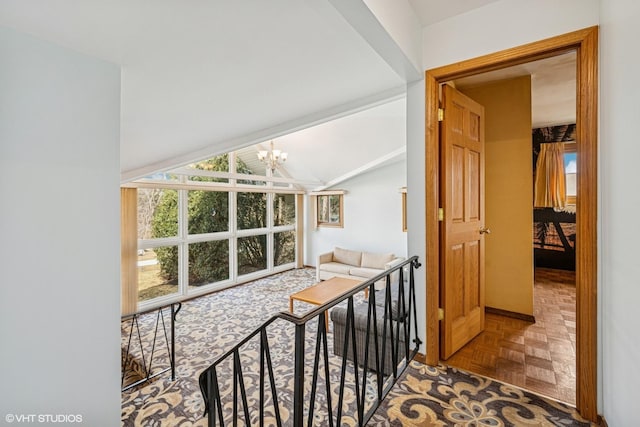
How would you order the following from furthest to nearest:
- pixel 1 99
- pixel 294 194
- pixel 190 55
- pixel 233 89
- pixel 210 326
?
pixel 294 194 → pixel 210 326 → pixel 233 89 → pixel 190 55 → pixel 1 99

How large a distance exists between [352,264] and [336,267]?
399mm

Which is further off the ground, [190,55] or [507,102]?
[507,102]

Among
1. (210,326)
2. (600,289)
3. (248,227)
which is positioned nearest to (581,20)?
(600,289)

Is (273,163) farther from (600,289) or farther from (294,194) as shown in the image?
(600,289)

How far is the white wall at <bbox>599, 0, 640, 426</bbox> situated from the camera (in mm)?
1082

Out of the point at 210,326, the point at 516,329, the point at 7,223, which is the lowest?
the point at 210,326

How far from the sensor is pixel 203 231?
557 cm

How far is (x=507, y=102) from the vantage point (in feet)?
10.2

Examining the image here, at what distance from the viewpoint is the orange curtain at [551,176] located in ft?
16.8

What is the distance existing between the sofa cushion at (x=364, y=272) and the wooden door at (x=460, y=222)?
2.98 m

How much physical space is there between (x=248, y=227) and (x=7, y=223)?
523 cm

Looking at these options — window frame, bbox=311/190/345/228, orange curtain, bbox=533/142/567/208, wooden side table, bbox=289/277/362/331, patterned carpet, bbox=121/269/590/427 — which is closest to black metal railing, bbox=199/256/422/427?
patterned carpet, bbox=121/269/590/427

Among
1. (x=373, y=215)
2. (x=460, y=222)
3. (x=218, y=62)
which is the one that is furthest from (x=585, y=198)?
(x=373, y=215)

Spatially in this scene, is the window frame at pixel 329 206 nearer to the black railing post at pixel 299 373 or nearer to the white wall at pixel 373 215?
the white wall at pixel 373 215
